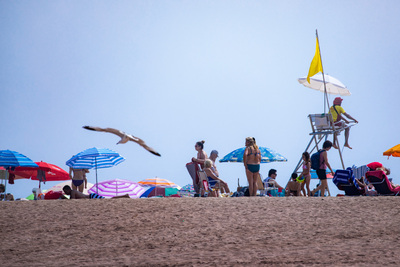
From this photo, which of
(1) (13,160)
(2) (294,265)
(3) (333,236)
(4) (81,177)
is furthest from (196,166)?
(2) (294,265)

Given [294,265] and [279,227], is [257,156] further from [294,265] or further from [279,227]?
[294,265]

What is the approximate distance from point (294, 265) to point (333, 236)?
1.59 m

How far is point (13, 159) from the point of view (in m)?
13.4

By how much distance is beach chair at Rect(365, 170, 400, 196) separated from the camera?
11805 mm

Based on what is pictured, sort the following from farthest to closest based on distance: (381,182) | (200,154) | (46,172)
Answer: (46,172), (200,154), (381,182)

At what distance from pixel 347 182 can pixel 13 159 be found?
8.41m

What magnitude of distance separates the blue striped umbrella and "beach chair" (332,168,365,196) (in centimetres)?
787

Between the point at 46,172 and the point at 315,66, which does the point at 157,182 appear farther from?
the point at 315,66

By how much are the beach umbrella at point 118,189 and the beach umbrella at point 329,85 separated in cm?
712

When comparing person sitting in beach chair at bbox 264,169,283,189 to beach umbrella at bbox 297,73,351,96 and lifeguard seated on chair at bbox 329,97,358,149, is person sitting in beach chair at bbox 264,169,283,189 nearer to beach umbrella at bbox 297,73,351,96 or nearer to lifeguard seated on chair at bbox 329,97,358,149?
lifeguard seated on chair at bbox 329,97,358,149

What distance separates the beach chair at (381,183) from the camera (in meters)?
Result: 11.8

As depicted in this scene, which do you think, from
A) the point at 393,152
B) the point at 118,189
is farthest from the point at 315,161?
the point at 118,189

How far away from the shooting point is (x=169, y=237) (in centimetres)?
788

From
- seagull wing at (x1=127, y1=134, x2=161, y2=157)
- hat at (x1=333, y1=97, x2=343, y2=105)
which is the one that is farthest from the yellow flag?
seagull wing at (x1=127, y1=134, x2=161, y2=157)
